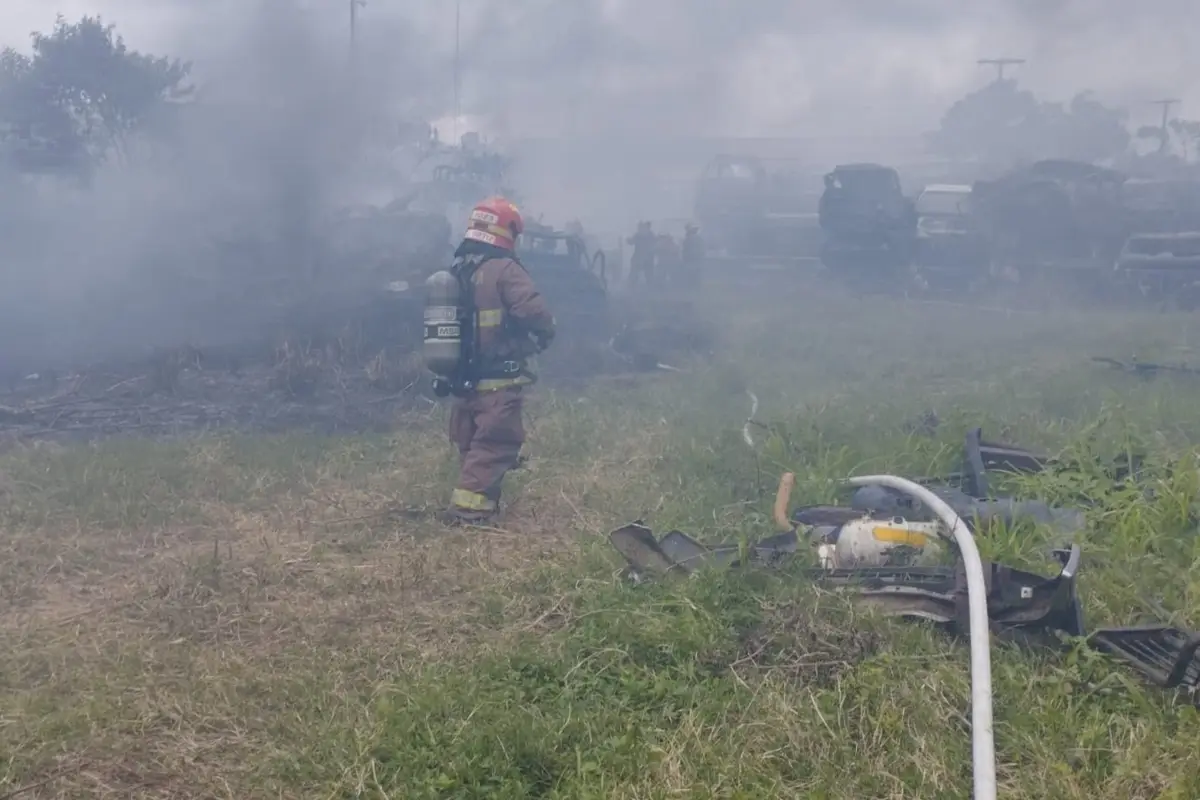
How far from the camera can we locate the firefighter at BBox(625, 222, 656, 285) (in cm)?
1644

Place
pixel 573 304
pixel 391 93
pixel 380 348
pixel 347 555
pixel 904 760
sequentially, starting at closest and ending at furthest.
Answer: pixel 904 760 → pixel 347 555 → pixel 380 348 → pixel 573 304 → pixel 391 93

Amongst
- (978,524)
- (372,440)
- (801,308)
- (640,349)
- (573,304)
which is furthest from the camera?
(801,308)

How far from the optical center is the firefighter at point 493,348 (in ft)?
19.9

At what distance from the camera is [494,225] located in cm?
623

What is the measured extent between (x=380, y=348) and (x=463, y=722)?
23.1 feet

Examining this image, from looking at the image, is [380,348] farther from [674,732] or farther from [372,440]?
[674,732]

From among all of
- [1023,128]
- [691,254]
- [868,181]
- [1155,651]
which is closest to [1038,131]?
[1023,128]

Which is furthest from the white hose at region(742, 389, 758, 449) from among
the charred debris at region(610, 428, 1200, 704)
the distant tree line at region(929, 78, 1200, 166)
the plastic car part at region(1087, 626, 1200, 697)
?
the distant tree line at region(929, 78, 1200, 166)

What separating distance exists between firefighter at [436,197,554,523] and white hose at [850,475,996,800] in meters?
2.51

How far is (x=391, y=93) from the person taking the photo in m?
18.5

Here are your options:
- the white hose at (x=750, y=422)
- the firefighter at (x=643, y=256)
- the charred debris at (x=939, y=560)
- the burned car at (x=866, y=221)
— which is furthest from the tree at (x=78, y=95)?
the charred debris at (x=939, y=560)

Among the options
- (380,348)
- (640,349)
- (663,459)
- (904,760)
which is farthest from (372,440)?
(904,760)

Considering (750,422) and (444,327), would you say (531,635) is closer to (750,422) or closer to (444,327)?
(444,327)

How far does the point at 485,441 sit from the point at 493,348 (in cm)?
51
